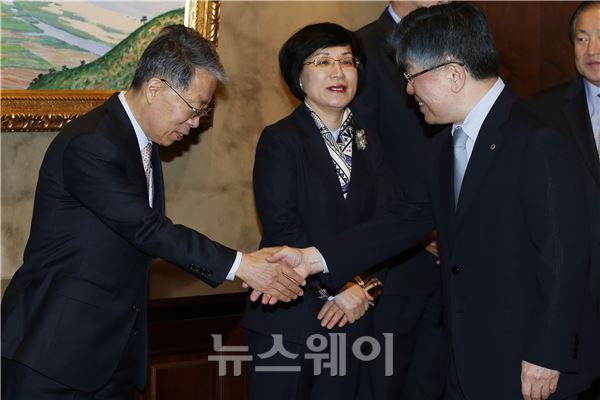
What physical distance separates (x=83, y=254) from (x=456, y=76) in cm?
131

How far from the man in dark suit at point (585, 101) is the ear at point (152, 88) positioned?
1.93 meters

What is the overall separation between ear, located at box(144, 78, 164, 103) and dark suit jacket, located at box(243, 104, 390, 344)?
0.60 meters

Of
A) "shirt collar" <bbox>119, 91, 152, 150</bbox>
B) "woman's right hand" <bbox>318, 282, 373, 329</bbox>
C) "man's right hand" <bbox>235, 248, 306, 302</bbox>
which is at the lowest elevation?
"woman's right hand" <bbox>318, 282, 373, 329</bbox>

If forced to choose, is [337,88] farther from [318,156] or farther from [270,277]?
[270,277]

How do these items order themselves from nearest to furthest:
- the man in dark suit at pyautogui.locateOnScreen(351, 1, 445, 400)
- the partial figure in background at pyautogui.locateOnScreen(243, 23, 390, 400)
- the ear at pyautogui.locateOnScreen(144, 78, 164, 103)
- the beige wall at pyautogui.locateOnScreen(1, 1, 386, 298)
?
the ear at pyautogui.locateOnScreen(144, 78, 164, 103), the partial figure in background at pyautogui.locateOnScreen(243, 23, 390, 400), the man in dark suit at pyautogui.locateOnScreen(351, 1, 445, 400), the beige wall at pyautogui.locateOnScreen(1, 1, 386, 298)

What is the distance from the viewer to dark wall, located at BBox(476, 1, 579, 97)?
15.9 ft

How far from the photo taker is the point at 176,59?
305 centimetres

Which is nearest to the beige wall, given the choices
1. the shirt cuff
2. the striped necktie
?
the shirt cuff

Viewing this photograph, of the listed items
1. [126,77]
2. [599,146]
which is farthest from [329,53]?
[599,146]

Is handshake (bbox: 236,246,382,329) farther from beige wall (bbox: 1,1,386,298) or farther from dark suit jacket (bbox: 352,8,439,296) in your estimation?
beige wall (bbox: 1,1,386,298)

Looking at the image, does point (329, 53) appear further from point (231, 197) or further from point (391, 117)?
point (231, 197)

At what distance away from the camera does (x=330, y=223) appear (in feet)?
11.5

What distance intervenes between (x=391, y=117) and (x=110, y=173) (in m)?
1.50

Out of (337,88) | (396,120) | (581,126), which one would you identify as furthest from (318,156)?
(581,126)
